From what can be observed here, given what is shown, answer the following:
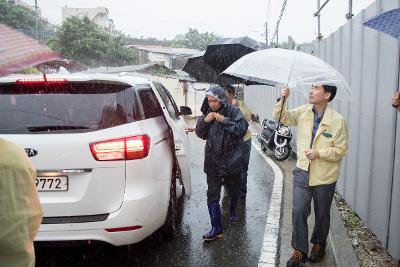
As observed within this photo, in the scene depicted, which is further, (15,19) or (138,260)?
(15,19)

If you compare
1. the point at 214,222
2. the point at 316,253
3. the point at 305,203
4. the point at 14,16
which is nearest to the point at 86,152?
the point at 214,222

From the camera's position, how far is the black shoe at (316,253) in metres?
3.99

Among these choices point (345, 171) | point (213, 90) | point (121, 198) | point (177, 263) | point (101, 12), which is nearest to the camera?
point (121, 198)

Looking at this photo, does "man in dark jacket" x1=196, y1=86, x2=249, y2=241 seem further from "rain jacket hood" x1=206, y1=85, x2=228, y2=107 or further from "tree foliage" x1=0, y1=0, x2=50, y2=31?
"tree foliage" x1=0, y1=0, x2=50, y2=31

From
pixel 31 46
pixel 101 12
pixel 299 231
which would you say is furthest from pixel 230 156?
pixel 101 12

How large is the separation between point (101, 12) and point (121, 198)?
280ft

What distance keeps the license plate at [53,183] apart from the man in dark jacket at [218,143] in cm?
178

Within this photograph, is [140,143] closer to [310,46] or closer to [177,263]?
[177,263]

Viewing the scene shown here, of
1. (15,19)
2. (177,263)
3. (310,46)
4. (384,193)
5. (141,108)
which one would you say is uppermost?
(15,19)

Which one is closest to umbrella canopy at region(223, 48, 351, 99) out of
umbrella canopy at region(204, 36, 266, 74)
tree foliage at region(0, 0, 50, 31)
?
umbrella canopy at region(204, 36, 266, 74)

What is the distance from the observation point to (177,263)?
13.3ft

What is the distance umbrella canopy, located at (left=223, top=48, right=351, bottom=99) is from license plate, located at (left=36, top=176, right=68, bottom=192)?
206 cm

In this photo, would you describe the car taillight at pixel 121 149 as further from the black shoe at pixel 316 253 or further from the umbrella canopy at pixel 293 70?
the black shoe at pixel 316 253

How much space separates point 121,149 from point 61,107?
0.64 metres
